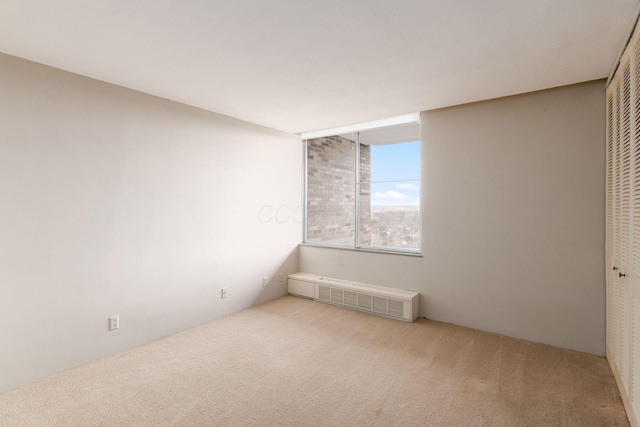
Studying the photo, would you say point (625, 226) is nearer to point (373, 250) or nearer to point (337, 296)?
point (373, 250)

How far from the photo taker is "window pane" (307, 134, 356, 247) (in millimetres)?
5227

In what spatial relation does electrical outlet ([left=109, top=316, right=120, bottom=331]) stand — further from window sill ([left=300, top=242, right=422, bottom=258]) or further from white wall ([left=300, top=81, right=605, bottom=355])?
white wall ([left=300, top=81, right=605, bottom=355])

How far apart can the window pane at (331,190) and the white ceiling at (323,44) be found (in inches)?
81.3

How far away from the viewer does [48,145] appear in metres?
2.53

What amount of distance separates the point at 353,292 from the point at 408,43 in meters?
3.01

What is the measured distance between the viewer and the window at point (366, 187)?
4.25 m

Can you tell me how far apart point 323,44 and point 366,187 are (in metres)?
2.84

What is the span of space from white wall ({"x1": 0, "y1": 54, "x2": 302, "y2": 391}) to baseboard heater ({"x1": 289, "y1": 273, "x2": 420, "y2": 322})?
32.0 inches

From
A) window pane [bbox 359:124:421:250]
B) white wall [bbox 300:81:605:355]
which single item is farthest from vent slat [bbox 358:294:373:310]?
window pane [bbox 359:124:421:250]

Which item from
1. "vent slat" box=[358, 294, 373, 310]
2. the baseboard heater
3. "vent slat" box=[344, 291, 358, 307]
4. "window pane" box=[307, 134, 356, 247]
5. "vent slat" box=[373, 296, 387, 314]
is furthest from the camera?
"window pane" box=[307, 134, 356, 247]

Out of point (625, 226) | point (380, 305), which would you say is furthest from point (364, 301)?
point (625, 226)

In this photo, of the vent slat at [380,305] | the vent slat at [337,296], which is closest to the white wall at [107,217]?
the vent slat at [337,296]

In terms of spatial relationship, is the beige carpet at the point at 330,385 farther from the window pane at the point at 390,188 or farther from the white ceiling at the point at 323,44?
the white ceiling at the point at 323,44

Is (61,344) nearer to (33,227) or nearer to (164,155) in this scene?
(33,227)
